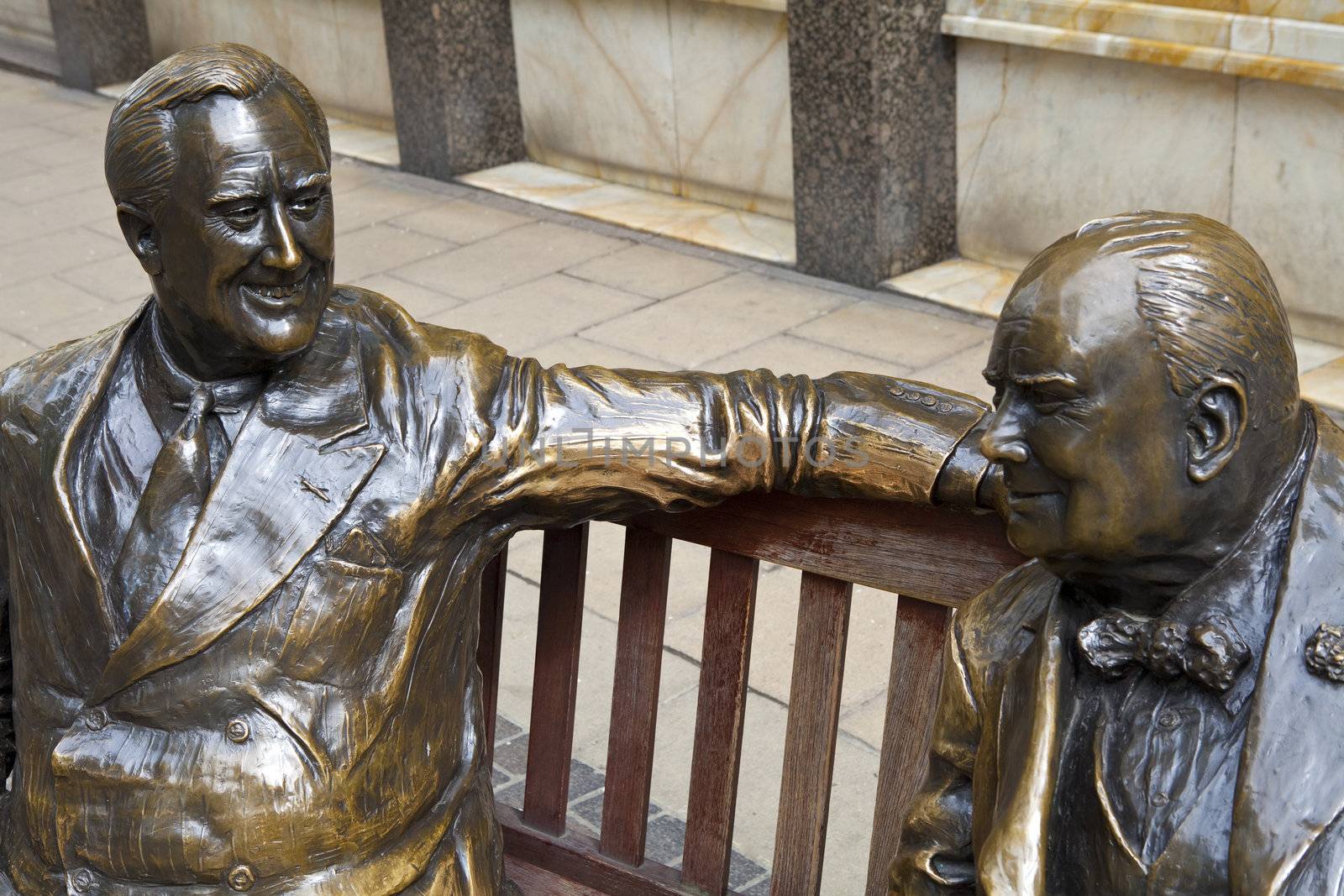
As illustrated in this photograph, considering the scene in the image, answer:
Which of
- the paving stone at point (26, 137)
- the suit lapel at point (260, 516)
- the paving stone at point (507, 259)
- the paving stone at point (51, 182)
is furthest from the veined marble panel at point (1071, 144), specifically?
the paving stone at point (26, 137)

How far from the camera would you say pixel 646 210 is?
754cm

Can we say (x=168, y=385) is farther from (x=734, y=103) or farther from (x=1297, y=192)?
(x=734, y=103)

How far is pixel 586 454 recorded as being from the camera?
2.41 meters

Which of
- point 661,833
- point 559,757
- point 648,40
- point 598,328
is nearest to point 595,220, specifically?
point 648,40

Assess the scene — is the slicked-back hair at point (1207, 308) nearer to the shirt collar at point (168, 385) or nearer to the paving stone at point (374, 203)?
the shirt collar at point (168, 385)

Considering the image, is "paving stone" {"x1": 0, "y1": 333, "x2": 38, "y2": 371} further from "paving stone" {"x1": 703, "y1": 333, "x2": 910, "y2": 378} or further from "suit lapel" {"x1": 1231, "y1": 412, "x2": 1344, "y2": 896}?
"suit lapel" {"x1": 1231, "y1": 412, "x2": 1344, "y2": 896}

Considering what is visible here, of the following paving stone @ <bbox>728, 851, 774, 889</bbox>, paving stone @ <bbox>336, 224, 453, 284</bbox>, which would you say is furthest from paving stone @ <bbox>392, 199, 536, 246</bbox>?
paving stone @ <bbox>728, 851, 774, 889</bbox>

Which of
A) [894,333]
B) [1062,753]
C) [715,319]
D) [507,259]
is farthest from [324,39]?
[1062,753]

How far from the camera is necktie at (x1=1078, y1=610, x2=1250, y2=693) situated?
5.45ft

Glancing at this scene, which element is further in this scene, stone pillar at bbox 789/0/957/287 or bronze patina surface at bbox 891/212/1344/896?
stone pillar at bbox 789/0/957/287

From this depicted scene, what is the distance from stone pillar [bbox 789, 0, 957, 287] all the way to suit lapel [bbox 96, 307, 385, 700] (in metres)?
4.03

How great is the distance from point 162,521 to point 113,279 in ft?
16.2

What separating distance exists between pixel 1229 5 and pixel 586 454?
3819mm

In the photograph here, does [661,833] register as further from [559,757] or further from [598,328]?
[598,328]
